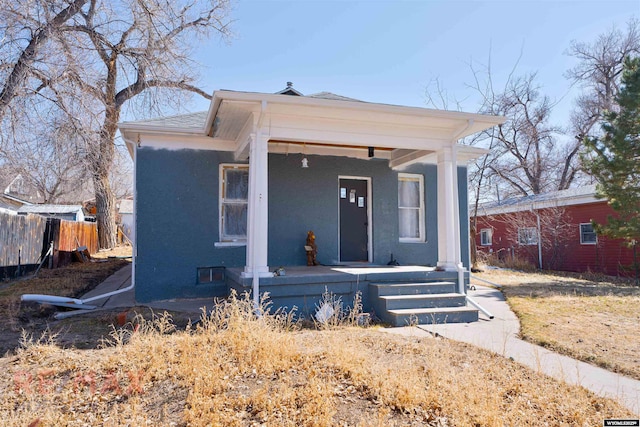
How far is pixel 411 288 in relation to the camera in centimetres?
Answer: 641

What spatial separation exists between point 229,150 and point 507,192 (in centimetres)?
2422

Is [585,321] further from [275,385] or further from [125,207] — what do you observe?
[125,207]

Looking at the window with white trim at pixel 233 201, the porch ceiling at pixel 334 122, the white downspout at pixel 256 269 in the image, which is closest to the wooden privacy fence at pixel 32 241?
the window with white trim at pixel 233 201

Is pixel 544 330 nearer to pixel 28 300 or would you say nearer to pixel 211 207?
pixel 211 207

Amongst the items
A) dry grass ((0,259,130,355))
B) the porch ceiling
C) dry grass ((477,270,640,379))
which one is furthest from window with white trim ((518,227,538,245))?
dry grass ((0,259,130,355))

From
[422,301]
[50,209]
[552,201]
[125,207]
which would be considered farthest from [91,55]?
[125,207]

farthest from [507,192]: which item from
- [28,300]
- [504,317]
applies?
[28,300]

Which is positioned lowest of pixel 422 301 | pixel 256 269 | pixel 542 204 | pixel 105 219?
pixel 422 301

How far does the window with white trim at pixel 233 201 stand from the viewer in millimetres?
7941

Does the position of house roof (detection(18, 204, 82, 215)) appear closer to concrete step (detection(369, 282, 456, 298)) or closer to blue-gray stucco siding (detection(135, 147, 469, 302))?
blue-gray stucco siding (detection(135, 147, 469, 302))

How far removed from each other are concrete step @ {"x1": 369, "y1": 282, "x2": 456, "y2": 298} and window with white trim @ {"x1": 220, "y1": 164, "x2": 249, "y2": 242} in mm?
2953

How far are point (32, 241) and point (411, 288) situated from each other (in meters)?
11.7

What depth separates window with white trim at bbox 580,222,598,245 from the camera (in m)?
15.1

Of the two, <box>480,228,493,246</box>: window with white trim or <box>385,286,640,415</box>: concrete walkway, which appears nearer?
<box>385,286,640,415</box>: concrete walkway
